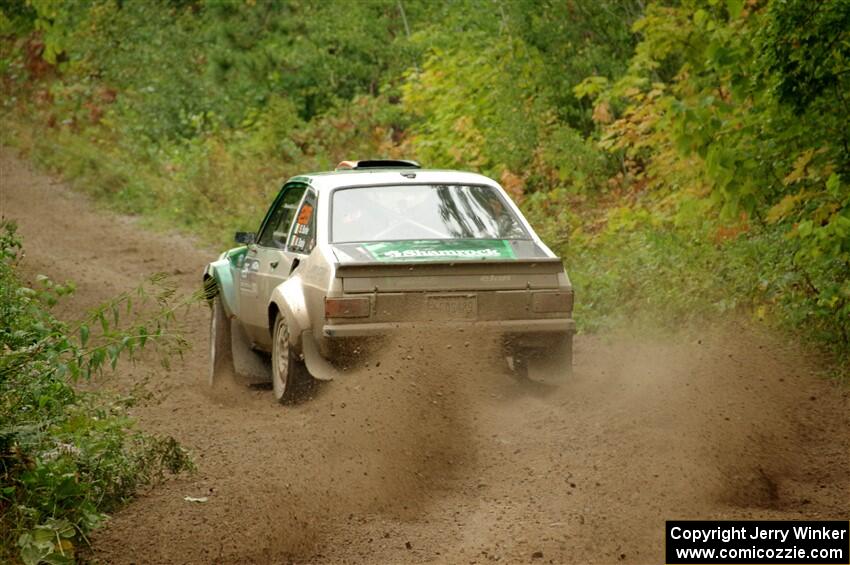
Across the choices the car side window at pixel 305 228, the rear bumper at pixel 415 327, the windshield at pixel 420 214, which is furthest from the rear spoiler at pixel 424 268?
the car side window at pixel 305 228

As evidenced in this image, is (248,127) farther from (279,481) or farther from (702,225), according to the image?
(279,481)

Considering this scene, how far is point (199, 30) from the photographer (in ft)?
93.0

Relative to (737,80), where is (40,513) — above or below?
below

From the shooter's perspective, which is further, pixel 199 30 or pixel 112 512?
pixel 199 30

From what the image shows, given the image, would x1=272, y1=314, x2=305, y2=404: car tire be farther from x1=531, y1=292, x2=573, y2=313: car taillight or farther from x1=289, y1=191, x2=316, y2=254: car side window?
x1=531, y1=292, x2=573, y2=313: car taillight

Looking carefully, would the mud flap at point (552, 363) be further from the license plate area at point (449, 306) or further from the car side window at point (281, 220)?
the car side window at point (281, 220)

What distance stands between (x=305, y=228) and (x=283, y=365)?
1.00 meters

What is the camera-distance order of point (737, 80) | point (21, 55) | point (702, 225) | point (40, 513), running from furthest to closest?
1. point (21, 55)
2. point (702, 225)
3. point (737, 80)
4. point (40, 513)

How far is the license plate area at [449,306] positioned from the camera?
8281 millimetres

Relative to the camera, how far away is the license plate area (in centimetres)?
828

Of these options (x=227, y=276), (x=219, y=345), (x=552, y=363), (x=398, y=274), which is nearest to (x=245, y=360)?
(x=219, y=345)

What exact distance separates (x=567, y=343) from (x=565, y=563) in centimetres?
347

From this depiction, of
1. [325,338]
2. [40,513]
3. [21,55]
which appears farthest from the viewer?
[21,55]

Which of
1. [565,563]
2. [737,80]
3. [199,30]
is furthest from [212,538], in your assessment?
[199,30]
